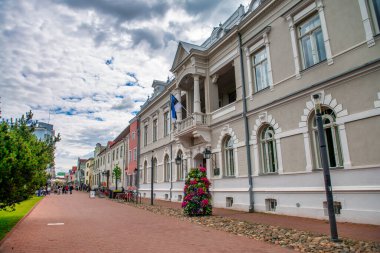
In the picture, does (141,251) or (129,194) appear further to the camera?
(129,194)

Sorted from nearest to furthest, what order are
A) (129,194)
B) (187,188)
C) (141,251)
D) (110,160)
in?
(141,251) → (187,188) → (129,194) → (110,160)

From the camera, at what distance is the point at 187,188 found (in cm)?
1376

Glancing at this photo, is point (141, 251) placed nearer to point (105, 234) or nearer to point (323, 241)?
point (105, 234)

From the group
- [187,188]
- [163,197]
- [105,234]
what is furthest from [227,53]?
[163,197]

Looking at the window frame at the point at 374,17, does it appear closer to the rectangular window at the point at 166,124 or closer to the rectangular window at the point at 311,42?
the rectangular window at the point at 311,42

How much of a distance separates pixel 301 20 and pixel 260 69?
3.31m

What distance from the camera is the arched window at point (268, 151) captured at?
1371cm

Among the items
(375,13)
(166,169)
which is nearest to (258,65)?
(375,13)

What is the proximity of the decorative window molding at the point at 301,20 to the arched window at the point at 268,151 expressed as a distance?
3192 mm

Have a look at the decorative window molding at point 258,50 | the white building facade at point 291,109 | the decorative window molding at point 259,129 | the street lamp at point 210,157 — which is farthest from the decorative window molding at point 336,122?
the street lamp at point 210,157

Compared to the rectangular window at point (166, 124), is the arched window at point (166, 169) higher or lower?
lower

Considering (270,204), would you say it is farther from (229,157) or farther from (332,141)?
(332,141)

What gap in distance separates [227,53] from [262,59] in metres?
3.20

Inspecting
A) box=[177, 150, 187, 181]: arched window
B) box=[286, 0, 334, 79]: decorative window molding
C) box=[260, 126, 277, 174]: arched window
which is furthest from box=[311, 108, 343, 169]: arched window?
box=[177, 150, 187, 181]: arched window
